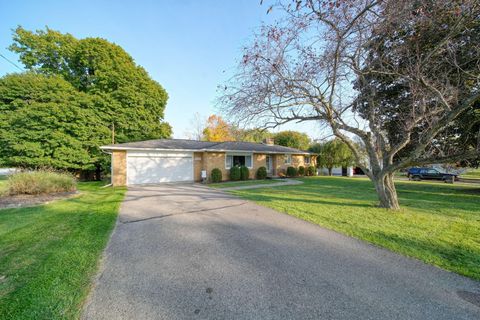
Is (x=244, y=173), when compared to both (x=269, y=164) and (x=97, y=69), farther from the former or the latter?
(x=97, y=69)

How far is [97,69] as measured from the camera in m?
17.4

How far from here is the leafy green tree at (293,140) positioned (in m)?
35.4

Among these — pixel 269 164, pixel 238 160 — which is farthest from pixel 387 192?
pixel 269 164

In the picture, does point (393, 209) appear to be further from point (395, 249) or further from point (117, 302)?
point (117, 302)

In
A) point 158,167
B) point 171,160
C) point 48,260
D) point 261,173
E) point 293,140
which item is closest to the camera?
point 48,260

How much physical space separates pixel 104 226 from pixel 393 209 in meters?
9.07

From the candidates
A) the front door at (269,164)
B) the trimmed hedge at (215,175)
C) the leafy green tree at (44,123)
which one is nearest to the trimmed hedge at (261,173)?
the front door at (269,164)

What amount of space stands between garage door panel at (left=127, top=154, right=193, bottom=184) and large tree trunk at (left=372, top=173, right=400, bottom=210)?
12.9 metres

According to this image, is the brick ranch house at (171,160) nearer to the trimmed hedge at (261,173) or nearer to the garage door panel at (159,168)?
the garage door panel at (159,168)

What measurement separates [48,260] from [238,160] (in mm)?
15310

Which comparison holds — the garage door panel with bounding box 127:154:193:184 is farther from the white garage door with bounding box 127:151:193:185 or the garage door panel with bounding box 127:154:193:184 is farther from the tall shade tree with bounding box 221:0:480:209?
the tall shade tree with bounding box 221:0:480:209

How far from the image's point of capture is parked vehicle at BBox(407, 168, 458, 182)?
1955cm

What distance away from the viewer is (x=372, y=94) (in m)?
7.24

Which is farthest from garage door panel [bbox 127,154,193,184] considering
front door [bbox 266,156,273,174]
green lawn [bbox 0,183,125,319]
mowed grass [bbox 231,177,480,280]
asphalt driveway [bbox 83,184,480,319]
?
asphalt driveway [bbox 83,184,480,319]
